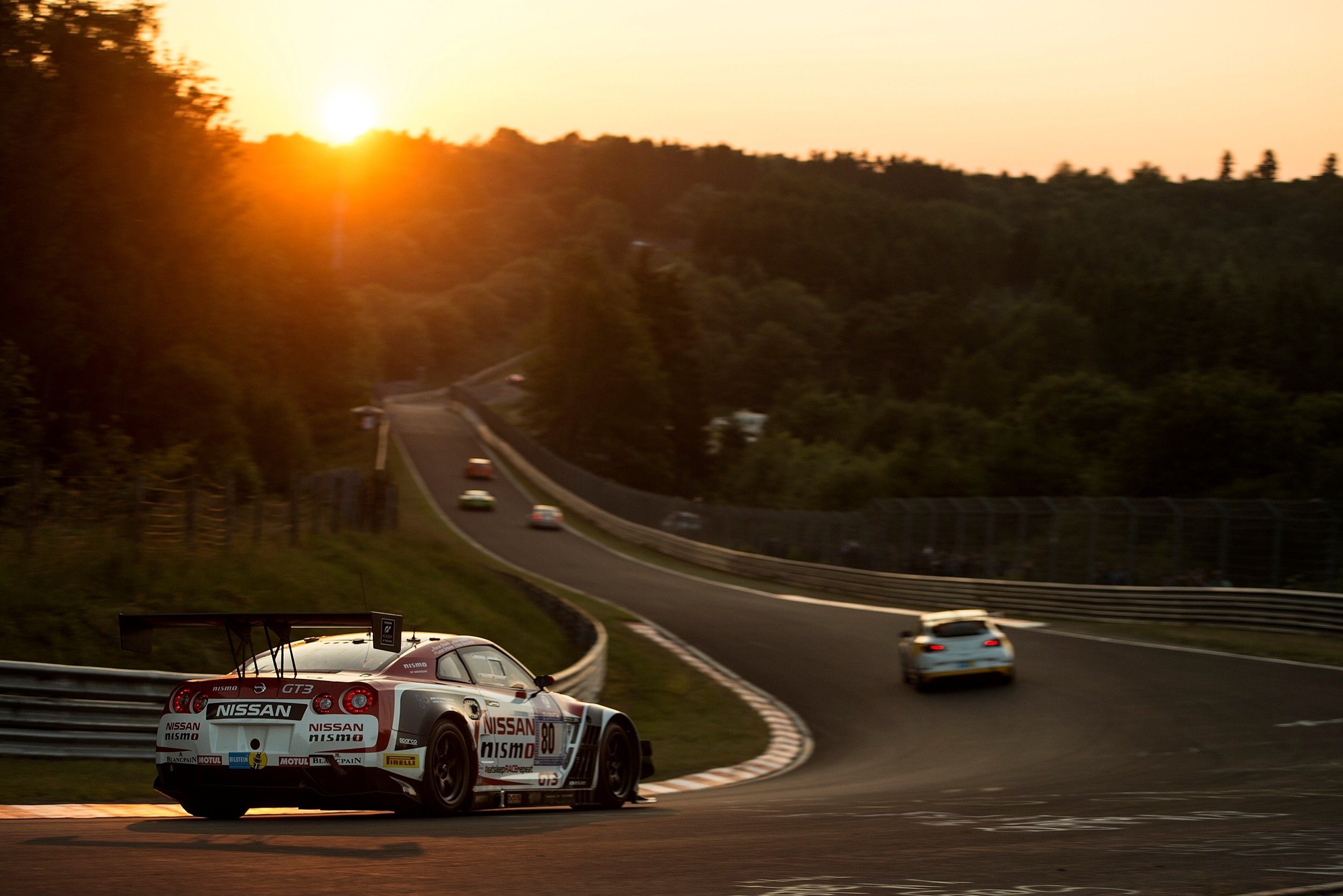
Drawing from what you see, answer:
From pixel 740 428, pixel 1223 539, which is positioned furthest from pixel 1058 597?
pixel 740 428

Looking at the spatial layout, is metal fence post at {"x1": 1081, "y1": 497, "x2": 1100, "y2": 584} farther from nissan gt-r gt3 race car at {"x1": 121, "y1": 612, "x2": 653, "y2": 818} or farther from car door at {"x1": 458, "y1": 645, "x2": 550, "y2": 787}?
nissan gt-r gt3 race car at {"x1": 121, "y1": 612, "x2": 653, "y2": 818}

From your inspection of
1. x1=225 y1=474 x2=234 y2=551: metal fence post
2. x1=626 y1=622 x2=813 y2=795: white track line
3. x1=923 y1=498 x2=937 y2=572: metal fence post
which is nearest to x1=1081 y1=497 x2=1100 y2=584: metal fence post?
x1=923 y1=498 x2=937 y2=572: metal fence post

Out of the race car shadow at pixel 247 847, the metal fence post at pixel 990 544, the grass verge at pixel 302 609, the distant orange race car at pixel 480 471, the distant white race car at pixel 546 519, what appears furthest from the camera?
the distant orange race car at pixel 480 471

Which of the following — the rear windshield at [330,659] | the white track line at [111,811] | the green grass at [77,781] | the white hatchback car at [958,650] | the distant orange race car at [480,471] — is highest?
the rear windshield at [330,659]

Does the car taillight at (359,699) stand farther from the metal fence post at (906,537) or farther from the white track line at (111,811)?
the metal fence post at (906,537)

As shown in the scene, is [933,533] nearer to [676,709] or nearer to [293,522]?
[676,709]

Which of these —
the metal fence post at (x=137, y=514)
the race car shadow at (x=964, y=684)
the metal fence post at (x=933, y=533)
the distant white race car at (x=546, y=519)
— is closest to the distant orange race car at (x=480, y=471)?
the distant white race car at (x=546, y=519)

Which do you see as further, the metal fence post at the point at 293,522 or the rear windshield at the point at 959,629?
the rear windshield at the point at 959,629

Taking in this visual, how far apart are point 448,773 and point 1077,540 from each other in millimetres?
26948

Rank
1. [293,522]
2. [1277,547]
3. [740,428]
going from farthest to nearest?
1. [740,428]
2. [1277,547]
3. [293,522]

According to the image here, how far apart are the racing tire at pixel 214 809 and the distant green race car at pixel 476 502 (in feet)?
189

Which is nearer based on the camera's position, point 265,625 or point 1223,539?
point 265,625

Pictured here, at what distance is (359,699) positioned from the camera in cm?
854

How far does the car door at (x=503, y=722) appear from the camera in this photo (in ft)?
31.4
